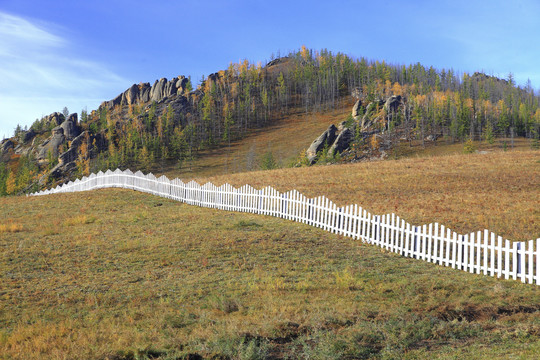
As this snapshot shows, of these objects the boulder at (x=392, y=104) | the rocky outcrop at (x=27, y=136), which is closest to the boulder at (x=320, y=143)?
the boulder at (x=392, y=104)

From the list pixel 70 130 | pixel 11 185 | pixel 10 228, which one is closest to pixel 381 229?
pixel 10 228

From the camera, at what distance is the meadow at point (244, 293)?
20.8 feet

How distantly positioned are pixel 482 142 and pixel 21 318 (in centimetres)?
11300

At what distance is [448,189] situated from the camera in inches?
1038

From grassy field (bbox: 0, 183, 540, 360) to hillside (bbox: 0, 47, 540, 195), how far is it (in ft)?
245

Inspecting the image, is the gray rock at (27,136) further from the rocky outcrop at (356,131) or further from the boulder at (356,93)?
the boulder at (356,93)

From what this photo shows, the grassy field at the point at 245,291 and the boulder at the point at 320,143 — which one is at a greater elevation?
the boulder at the point at 320,143

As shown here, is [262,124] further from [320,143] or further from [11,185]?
[11,185]

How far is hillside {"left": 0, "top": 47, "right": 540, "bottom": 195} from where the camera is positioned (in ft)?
365

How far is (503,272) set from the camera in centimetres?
1160

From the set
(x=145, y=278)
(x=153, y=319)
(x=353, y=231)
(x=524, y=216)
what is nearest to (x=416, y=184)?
(x=524, y=216)

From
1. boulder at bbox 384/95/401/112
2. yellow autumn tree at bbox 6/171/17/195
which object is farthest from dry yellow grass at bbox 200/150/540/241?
yellow autumn tree at bbox 6/171/17/195

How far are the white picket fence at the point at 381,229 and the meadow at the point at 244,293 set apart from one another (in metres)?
0.53

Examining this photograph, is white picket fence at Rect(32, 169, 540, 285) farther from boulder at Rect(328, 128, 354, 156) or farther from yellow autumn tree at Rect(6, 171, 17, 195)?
yellow autumn tree at Rect(6, 171, 17, 195)
